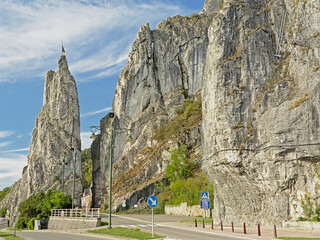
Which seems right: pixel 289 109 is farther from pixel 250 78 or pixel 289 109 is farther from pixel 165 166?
pixel 165 166

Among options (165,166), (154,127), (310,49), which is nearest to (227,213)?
(310,49)

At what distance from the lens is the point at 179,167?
62.5 m

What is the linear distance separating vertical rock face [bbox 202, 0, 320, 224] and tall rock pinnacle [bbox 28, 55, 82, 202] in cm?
6900

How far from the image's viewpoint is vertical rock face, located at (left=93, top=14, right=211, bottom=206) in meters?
82.4

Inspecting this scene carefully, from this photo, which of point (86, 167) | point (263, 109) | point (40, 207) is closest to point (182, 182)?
point (40, 207)

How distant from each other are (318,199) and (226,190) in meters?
8.93

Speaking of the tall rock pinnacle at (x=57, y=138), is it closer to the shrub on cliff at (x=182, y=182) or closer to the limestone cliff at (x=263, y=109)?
the shrub on cliff at (x=182, y=182)

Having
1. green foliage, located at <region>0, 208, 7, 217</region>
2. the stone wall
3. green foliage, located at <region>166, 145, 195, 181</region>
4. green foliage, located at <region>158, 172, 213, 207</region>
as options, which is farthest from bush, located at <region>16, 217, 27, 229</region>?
green foliage, located at <region>0, 208, 7, 217</region>

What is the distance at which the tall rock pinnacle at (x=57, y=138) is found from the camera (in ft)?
323

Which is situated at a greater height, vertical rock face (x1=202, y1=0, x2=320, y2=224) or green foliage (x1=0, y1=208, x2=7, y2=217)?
vertical rock face (x1=202, y1=0, x2=320, y2=224)

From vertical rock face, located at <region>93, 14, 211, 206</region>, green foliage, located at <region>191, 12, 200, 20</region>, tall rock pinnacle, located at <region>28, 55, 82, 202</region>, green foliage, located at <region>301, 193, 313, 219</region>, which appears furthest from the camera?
tall rock pinnacle, located at <region>28, 55, 82, 202</region>

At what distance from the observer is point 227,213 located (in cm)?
3159

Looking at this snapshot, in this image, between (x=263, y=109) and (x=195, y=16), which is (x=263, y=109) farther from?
(x=195, y=16)

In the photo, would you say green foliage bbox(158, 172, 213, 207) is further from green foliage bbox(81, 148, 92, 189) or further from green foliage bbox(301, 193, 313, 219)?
green foliage bbox(81, 148, 92, 189)
